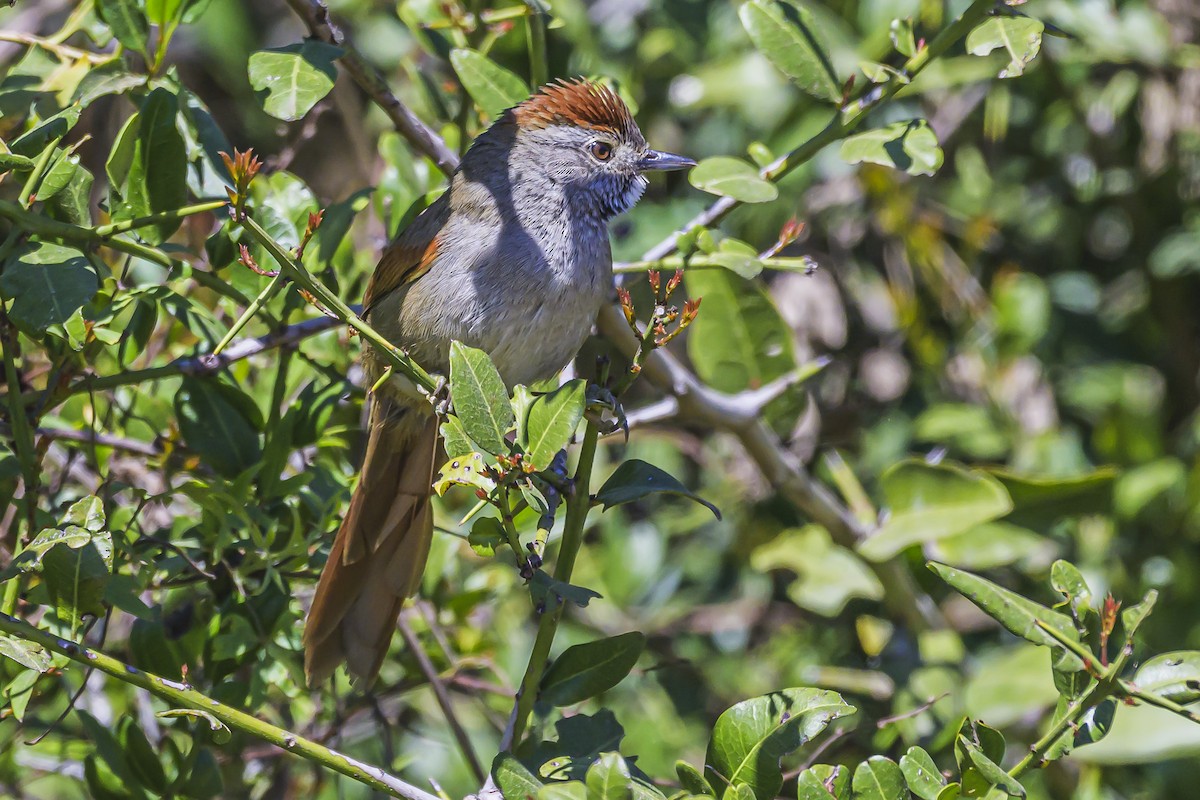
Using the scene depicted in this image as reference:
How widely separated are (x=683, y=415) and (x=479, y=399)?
130 centimetres

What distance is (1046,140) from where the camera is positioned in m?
4.50

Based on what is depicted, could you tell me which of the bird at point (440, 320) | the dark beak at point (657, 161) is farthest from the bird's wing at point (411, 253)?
the dark beak at point (657, 161)

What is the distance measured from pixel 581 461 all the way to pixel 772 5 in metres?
1.17

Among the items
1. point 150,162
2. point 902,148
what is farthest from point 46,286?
point 902,148

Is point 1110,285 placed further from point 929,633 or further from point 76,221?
point 76,221

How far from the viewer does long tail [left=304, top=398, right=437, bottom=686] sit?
2654mm

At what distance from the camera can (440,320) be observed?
116 inches

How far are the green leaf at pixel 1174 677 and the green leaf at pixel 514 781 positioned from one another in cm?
97

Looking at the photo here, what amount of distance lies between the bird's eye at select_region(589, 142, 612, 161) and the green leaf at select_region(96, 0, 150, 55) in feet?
4.44

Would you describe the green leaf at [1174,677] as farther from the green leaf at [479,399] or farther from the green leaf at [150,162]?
the green leaf at [150,162]

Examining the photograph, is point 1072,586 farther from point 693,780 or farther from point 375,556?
point 375,556

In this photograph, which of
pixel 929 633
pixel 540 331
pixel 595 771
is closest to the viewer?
pixel 595 771

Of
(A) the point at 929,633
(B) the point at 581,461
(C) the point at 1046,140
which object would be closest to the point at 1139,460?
(A) the point at 929,633

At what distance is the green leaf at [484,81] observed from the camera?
2.77m
